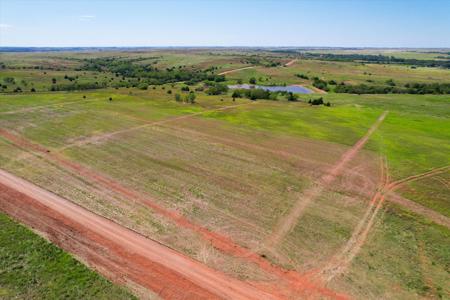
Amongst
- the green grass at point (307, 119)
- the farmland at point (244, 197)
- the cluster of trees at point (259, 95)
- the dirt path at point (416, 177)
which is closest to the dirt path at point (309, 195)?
the farmland at point (244, 197)

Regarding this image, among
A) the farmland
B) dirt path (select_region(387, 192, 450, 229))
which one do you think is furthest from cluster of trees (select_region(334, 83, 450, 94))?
dirt path (select_region(387, 192, 450, 229))

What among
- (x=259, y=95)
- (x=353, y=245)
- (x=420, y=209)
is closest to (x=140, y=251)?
(x=353, y=245)

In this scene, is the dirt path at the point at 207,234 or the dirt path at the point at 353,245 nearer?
the dirt path at the point at 207,234

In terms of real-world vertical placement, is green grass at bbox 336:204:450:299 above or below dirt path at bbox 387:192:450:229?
below

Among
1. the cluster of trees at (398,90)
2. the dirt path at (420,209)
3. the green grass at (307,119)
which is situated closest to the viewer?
the dirt path at (420,209)

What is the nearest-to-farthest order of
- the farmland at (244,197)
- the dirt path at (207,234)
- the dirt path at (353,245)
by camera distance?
1. the dirt path at (207,234)
2. the farmland at (244,197)
3. the dirt path at (353,245)

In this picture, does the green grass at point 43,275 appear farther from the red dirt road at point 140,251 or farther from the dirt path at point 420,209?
the dirt path at point 420,209

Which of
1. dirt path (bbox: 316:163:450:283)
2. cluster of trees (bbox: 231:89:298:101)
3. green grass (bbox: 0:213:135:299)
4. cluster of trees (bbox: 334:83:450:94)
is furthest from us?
cluster of trees (bbox: 334:83:450:94)

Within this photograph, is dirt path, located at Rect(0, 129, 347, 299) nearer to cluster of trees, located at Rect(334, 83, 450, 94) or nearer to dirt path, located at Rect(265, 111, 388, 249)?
dirt path, located at Rect(265, 111, 388, 249)

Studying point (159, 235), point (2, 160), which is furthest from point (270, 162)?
point (2, 160)
